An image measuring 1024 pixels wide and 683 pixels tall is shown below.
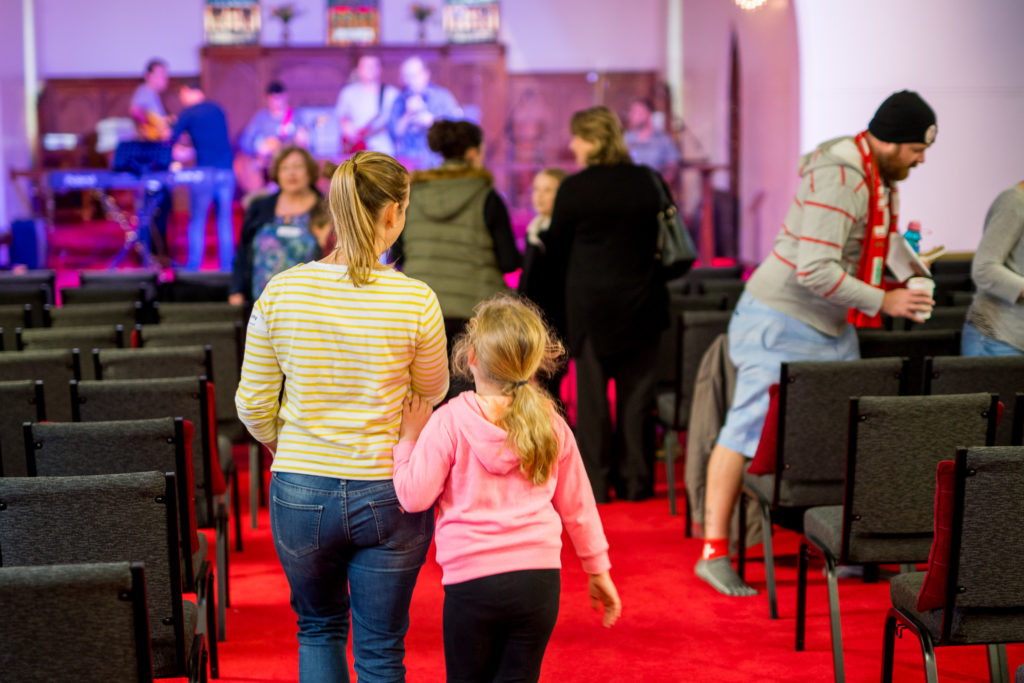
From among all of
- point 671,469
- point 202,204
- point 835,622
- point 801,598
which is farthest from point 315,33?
point 835,622

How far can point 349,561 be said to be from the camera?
217 cm

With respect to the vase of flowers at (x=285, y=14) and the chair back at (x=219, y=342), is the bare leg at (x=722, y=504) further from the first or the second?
the vase of flowers at (x=285, y=14)

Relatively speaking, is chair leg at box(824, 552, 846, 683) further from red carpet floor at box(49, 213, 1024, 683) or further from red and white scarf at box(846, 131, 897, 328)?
red and white scarf at box(846, 131, 897, 328)

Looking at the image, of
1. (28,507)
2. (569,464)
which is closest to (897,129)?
(569,464)

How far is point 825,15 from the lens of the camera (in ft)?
22.1

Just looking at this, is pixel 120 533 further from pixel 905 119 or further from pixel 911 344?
pixel 911 344

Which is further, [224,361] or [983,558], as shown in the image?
[224,361]

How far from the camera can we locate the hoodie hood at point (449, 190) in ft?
13.9

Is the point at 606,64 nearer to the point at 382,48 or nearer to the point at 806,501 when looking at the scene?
the point at 382,48

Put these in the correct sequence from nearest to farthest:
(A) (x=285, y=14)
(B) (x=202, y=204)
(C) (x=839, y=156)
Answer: (C) (x=839, y=156), (B) (x=202, y=204), (A) (x=285, y=14)

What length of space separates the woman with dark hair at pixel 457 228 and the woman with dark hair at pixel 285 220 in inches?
30.1

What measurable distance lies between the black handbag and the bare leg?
108 cm

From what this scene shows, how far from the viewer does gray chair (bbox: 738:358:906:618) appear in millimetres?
3221

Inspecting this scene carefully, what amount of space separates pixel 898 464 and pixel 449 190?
2126 millimetres
